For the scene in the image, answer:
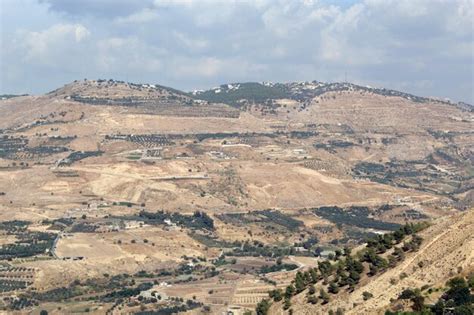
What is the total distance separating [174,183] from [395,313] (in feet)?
440

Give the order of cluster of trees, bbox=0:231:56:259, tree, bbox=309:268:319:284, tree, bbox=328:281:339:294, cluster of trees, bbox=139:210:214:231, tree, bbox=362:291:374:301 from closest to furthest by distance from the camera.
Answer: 1. tree, bbox=362:291:374:301
2. tree, bbox=328:281:339:294
3. tree, bbox=309:268:319:284
4. cluster of trees, bbox=0:231:56:259
5. cluster of trees, bbox=139:210:214:231

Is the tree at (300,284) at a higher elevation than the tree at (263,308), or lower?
higher

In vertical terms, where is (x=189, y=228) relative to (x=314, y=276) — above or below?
below

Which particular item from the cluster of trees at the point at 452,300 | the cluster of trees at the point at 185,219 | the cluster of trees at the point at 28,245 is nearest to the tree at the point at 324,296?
the cluster of trees at the point at 452,300

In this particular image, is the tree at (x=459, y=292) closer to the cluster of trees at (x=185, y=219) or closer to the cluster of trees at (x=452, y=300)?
the cluster of trees at (x=452, y=300)

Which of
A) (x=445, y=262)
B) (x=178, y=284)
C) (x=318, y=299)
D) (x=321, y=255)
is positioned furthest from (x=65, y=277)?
(x=445, y=262)

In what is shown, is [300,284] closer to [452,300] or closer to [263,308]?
[263,308]


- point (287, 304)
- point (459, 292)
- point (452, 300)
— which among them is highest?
point (459, 292)

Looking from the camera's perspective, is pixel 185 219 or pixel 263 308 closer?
pixel 263 308

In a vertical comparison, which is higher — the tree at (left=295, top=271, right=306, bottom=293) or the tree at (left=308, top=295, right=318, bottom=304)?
the tree at (left=308, top=295, right=318, bottom=304)

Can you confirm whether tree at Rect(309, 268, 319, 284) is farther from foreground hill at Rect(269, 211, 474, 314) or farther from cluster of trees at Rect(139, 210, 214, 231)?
cluster of trees at Rect(139, 210, 214, 231)

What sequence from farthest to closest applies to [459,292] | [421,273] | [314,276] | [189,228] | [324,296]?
[189,228]
[314,276]
[324,296]
[421,273]
[459,292]

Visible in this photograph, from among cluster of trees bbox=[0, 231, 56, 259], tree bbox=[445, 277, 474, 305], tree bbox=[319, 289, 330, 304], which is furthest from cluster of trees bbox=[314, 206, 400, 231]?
tree bbox=[445, 277, 474, 305]

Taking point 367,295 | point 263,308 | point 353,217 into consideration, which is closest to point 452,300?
point 367,295
